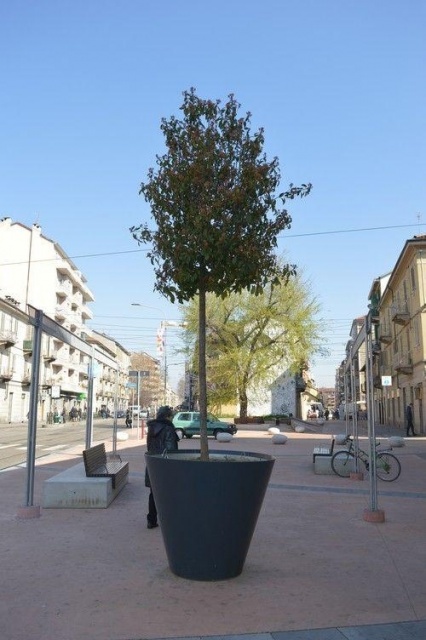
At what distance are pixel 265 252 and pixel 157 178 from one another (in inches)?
55.1

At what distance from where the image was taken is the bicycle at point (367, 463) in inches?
492

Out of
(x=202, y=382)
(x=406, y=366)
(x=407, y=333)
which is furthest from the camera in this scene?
(x=407, y=333)

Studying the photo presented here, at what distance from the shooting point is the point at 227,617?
13.5 feet

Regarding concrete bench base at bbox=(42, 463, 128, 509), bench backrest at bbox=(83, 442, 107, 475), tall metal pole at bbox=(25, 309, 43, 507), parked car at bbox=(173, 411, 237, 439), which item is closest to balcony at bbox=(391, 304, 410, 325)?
parked car at bbox=(173, 411, 237, 439)

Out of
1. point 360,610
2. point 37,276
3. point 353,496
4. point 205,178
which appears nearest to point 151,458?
point 360,610

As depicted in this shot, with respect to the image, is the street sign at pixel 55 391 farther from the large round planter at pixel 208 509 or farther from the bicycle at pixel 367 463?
the large round planter at pixel 208 509

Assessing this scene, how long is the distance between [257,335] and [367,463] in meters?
27.2

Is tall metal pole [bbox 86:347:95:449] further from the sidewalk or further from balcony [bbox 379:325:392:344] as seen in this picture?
balcony [bbox 379:325:392:344]

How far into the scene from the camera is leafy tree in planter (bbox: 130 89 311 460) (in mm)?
5785

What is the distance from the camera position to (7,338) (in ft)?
162

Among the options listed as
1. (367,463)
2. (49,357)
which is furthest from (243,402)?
(49,357)

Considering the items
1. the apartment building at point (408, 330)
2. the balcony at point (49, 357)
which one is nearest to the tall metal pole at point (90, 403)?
the apartment building at point (408, 330)

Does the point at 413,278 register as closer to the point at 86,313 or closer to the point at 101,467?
the point at 101,467

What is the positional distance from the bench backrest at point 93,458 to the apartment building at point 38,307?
130 ft
